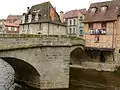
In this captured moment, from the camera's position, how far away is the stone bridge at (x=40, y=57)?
15.4 m

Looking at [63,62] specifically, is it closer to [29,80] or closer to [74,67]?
[29,80]

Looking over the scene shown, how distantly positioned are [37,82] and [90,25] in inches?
669

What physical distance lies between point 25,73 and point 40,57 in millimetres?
3033

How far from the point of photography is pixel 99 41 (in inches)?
1203

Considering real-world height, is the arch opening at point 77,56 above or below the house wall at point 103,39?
below

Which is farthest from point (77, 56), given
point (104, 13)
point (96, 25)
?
point (104, 13)

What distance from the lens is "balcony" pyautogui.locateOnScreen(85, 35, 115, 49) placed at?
29.5 m

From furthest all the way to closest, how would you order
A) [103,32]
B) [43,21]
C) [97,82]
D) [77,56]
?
1. [43,21]
2. [77,56]
3. [103,32]
4. [97,82]

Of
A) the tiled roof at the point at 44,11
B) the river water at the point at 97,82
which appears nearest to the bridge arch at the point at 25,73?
the river water at the point at 97,82

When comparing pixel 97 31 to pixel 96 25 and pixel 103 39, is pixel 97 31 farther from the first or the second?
pixel 103 39

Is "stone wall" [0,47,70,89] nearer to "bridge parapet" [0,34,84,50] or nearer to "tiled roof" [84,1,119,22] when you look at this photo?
"bridge parapet" [0,34,84,50]

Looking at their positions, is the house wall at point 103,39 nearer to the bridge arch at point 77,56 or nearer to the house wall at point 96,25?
the house wall at point 96,25

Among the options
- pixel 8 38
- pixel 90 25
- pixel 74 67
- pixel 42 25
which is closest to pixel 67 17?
pixel 42 25

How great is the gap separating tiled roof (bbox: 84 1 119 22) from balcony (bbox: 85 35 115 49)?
2.41 meters
